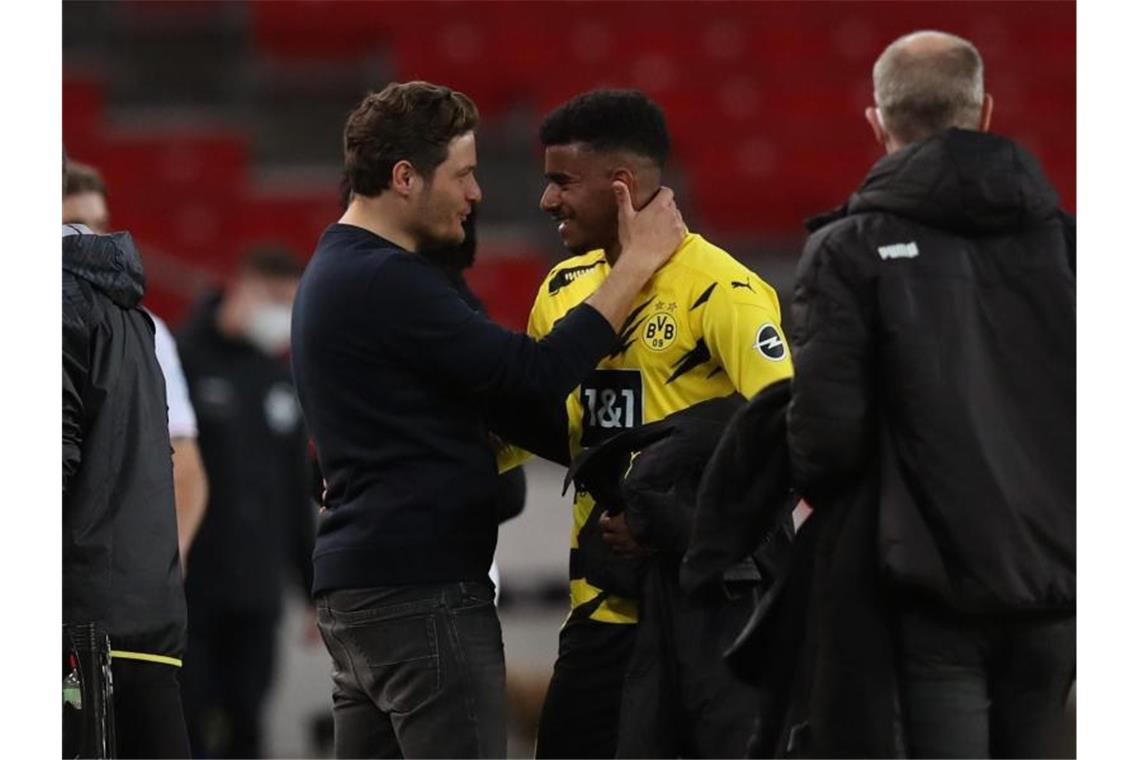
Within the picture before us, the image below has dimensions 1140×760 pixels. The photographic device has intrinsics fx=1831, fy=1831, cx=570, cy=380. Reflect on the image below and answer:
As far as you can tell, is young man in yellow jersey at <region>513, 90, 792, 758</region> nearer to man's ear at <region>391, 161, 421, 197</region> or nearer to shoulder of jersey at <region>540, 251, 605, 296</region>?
shoulder of jersey at <region>540, 251, 605, 296</region>

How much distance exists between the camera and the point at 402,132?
2.91 meters

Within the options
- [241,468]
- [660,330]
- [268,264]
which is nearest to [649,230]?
[660,330]

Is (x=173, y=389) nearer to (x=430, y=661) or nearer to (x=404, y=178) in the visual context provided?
(x=404, y=178)

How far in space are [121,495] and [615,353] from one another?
2.74 ft

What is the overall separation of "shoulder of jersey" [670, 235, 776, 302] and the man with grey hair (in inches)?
14.2

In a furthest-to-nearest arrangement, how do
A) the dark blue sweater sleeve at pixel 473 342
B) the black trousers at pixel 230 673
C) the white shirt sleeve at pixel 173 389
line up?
the black trousers at pixel 230 673
the white shirt sleeve at pixel 173 389
the dark blue sweater sleeve at pixel 473 342

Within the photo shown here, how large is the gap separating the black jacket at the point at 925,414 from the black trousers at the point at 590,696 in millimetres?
445

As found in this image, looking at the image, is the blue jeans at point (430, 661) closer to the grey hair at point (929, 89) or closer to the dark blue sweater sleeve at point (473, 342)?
the dark blue sweater sleeve at point (473, 342)

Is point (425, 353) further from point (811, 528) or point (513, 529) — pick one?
point (513, 529)

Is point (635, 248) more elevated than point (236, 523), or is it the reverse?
point (635, 248)

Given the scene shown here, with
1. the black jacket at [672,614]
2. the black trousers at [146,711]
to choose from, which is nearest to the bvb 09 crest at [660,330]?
the black jacket at [672,614]

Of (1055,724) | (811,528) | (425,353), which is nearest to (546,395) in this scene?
(425,353)

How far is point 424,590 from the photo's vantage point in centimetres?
284

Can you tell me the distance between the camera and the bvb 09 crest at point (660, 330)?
2982 millimetres
